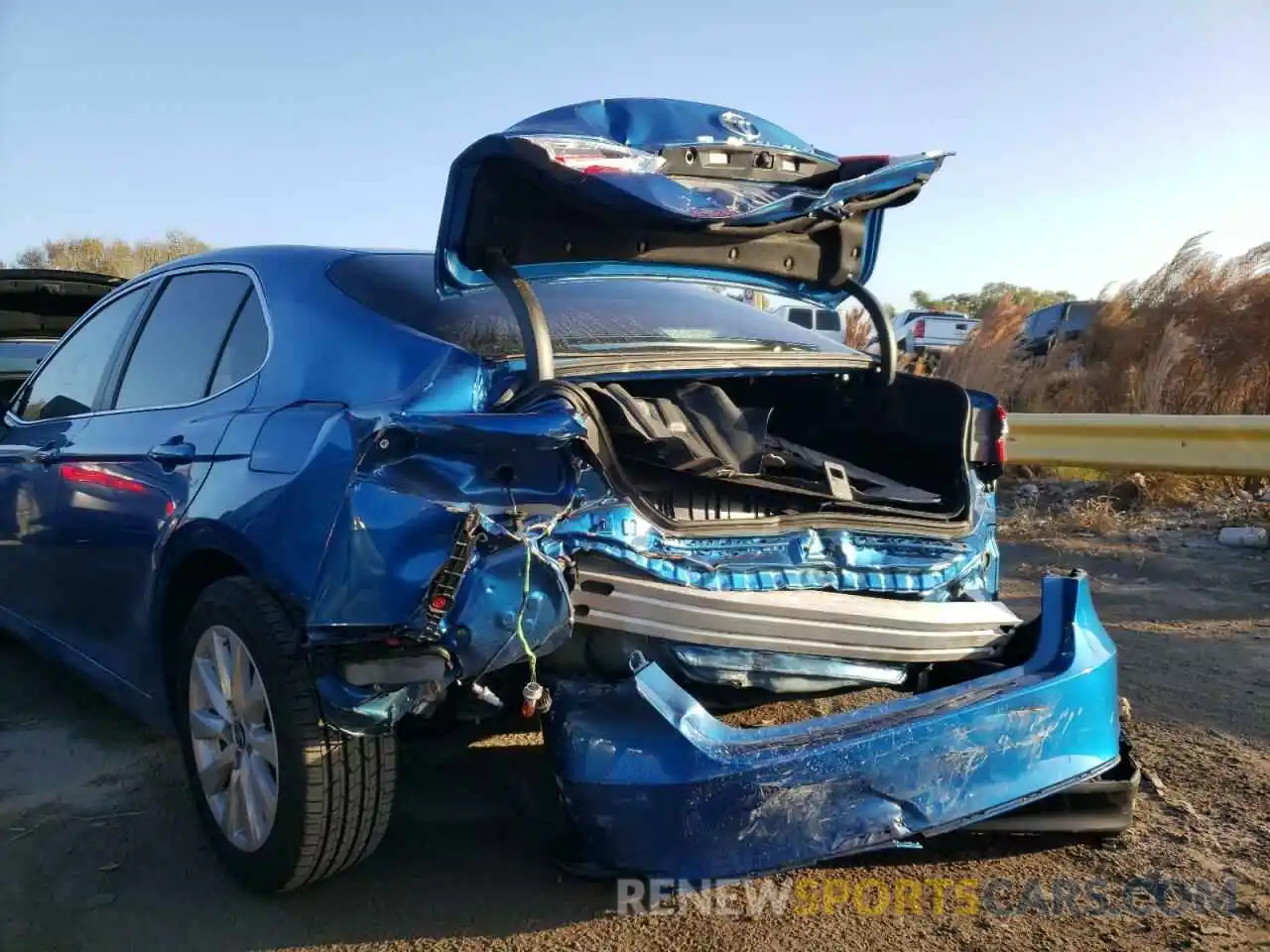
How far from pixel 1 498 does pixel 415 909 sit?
9.04 ft

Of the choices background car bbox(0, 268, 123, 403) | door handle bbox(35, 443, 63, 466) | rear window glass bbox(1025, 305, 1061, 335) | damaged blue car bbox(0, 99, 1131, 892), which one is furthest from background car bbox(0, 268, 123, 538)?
rear window glass bbox(1025, 305, 1061, 335)

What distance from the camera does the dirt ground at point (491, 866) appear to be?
2.40 metres

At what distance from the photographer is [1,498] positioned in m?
4.11

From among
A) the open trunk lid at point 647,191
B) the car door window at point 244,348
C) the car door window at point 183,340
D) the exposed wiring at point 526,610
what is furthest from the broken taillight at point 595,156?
the car door window at point 183,340

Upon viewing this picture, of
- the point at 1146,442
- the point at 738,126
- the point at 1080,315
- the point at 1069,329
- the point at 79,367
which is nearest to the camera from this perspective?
the point at 738,126

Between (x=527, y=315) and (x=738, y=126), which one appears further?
(x=738, y=126)

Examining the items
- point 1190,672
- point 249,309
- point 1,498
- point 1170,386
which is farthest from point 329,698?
point 1170,386

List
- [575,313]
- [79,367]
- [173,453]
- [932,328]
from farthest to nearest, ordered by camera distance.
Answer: [932,328], [79,367], [575,313], [173,453]

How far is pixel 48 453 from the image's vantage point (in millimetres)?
3707

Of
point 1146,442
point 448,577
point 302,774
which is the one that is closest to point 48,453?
point 302,774

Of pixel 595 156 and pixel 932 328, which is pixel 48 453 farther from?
pixel 932 328

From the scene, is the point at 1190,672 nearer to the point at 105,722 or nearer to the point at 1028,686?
the point at 1028,686

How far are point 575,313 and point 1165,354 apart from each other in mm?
6869

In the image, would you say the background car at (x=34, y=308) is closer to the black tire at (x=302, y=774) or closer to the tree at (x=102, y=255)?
the black tire at (x=302, y=774)
